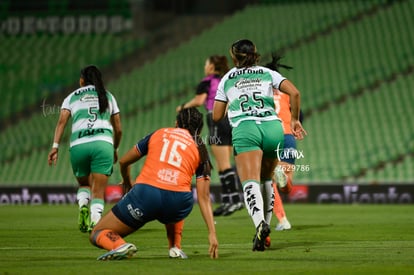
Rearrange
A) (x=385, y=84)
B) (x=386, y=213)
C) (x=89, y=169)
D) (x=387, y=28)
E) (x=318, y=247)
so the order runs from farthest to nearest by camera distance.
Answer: (x=387, y=28), (x=385, y=84), (x=386, y=213), (x=89, y=169), (x=318, y=247)

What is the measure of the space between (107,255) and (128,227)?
0.33m

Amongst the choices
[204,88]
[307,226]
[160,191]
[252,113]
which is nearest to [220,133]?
[204,88]

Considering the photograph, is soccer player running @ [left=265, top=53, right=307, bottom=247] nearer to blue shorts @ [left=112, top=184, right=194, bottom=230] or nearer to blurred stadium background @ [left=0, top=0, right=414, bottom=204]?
blue shorts @ [left=112, top=184, right=194, bottom=230]

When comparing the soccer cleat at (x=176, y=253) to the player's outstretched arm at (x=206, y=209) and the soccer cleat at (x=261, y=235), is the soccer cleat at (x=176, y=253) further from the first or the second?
the soccer cleat at (x=261, y=235)

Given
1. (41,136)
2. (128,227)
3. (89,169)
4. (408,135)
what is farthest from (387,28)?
(128,227)

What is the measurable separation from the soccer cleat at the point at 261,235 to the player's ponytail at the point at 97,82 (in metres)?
3.12

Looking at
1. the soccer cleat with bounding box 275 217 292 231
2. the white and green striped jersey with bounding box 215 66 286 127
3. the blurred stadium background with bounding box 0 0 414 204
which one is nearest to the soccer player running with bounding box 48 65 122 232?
the white and green striped jersey with bounding box 215 66 286 127

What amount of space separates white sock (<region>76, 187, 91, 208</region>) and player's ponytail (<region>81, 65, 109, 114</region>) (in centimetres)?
108

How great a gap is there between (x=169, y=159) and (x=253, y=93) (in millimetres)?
1628

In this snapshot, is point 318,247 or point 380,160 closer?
point 318,247

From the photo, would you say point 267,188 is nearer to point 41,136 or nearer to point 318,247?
point 318,247

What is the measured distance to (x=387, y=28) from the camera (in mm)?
28344

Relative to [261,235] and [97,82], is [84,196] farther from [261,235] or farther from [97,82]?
[261,235]

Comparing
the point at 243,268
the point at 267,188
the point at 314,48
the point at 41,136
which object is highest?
the point at 314,48
